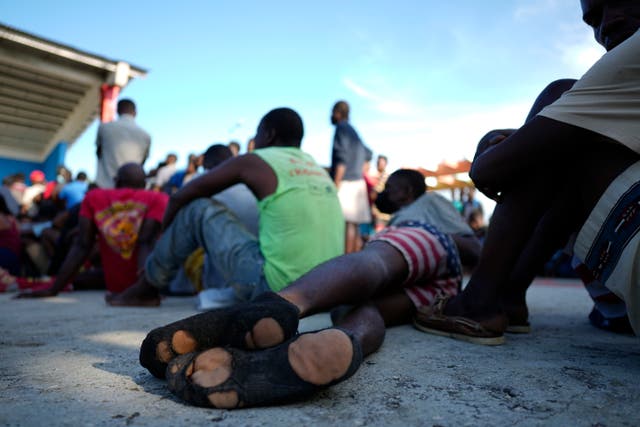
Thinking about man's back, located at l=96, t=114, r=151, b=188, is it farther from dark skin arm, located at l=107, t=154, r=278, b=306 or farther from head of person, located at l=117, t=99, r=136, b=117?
dark skin arm, located at l=107, t=154, r=278, b=306

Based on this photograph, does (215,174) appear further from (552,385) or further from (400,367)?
(552,385)

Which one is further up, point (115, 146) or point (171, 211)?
point (115, 146)

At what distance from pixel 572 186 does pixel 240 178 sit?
1.24 meters

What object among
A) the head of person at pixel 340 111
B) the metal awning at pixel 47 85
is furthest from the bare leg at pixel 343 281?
the metal awning at pixel 47 85

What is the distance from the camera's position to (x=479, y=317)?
1.31 m

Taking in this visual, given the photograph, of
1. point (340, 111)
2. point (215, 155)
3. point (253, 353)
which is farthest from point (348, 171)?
point (253, 353)

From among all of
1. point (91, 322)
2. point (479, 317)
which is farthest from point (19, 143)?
point (479, 317)

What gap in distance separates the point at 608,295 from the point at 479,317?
55 centimetres

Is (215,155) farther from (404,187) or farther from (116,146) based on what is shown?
(116,146)

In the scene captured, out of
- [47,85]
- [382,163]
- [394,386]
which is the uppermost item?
[47,85]

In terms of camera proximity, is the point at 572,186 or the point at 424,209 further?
the point at 424,209

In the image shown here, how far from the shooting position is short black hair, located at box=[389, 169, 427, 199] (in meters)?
2.40

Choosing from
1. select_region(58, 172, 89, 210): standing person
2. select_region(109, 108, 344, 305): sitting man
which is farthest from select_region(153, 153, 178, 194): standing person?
select_region(109, 108, 344, 305): sitting man

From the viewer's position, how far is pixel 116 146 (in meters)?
4.23
